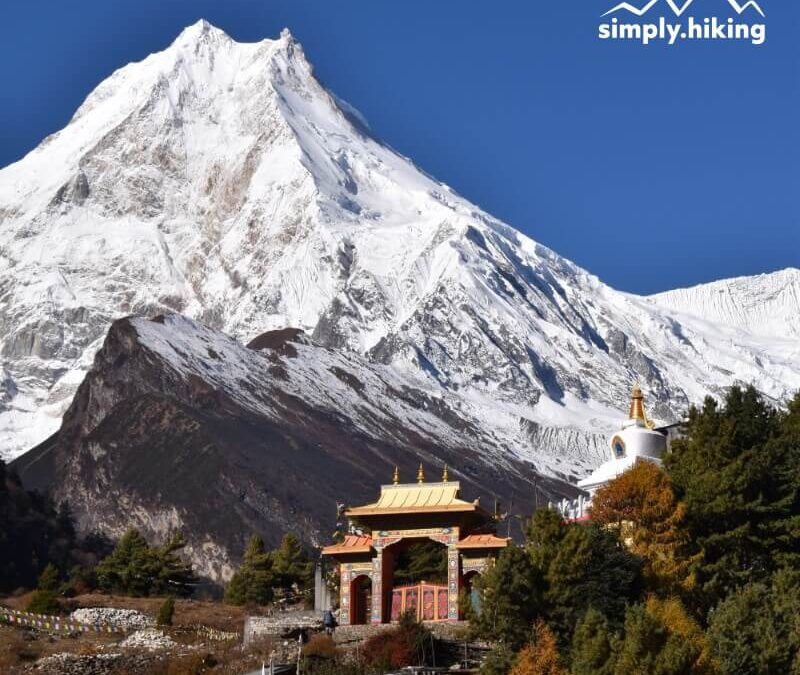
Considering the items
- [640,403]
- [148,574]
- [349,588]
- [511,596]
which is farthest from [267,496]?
[511,596]

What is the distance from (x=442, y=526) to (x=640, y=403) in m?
18.4

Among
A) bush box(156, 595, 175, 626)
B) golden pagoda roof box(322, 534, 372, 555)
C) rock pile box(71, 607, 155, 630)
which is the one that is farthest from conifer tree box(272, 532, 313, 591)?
golden pagoda roof box(322, 534, 372, 555)

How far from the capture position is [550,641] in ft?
202

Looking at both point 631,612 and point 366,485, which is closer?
point 631,612

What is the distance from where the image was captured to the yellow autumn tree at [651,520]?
218 feet

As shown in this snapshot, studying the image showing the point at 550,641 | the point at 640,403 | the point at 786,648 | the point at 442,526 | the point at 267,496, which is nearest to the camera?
the point at 786,648

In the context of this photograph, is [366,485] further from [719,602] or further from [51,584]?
[719,602]

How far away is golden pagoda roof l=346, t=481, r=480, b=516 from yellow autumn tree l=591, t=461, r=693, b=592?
18.1ft

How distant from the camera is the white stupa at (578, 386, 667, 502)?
87.1 m

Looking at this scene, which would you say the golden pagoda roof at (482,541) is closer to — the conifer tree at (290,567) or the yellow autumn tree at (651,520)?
the yellow autumn tree at (651,520)

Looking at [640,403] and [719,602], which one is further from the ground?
[640,403]

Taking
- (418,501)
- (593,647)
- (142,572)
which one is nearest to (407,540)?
(418,501)

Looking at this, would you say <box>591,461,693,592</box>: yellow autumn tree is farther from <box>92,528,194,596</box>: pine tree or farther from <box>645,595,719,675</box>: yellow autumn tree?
<box>92,528,194,596</box>: pine tree

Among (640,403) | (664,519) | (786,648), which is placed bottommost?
(786,648)
